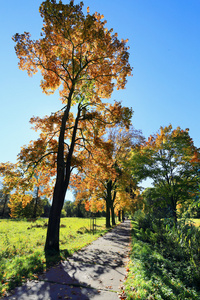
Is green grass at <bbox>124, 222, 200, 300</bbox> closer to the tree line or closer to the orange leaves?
the tree line

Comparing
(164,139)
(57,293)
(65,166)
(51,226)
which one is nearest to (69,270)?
(57,293)

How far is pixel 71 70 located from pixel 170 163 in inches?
425

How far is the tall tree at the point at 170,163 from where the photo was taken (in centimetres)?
1337

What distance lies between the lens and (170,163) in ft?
45.4

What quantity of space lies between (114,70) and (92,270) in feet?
35.4

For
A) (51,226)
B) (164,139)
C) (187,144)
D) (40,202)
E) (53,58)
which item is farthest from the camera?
(40,202)

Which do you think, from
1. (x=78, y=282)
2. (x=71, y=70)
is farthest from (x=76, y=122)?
(x=78, y=282)

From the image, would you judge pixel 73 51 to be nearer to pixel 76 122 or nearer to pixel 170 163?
pixel 76 122

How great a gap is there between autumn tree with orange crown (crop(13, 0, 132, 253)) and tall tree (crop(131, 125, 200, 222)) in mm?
5803

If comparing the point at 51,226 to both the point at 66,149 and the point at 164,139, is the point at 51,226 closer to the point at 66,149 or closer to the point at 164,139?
the point at 66,149

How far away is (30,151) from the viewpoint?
857 cm

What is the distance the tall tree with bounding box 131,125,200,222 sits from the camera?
43.9ft

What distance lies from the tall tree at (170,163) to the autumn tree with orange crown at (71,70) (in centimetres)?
580

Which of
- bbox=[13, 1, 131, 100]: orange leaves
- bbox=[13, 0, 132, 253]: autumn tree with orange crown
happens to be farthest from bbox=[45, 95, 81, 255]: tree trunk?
bbox=[13, 1, 131, 100]: orange leaves
